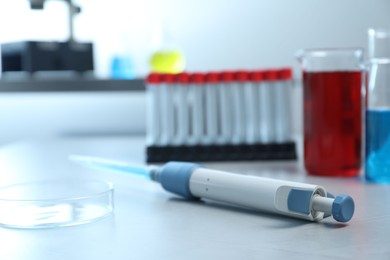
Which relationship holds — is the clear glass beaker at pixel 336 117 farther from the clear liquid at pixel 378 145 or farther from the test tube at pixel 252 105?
the test tube at pixel 252 105

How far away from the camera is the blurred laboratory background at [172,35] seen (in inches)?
73.9

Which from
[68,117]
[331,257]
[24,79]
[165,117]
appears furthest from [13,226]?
[68,117]

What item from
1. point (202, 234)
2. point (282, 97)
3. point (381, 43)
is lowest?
point (202, 234)

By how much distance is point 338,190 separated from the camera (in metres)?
0.67

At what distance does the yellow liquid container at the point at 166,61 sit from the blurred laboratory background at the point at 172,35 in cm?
21

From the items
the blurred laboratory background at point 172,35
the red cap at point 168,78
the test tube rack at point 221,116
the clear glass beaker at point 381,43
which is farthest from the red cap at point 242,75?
the blurred laboratory background at point 172,35

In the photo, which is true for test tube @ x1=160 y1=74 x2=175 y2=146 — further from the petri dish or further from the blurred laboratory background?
the blurred laboratory background

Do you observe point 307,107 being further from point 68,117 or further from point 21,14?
point 21,14

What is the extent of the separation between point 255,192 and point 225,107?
15.8 inches

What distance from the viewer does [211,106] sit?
93cm

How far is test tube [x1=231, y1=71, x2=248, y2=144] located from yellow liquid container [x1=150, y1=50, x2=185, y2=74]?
28.4 inches

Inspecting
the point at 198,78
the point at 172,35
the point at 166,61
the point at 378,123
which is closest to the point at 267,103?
the point at 198,78

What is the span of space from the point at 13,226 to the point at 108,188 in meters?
0.11

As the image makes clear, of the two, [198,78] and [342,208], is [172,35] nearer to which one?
[198,78]
